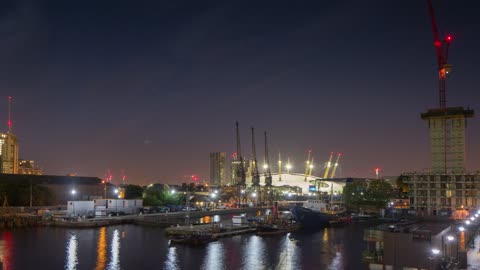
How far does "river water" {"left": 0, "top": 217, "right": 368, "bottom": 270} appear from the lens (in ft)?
83.2

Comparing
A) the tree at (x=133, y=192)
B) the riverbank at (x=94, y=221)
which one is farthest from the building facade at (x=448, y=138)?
the tree at (x=133, y=192)

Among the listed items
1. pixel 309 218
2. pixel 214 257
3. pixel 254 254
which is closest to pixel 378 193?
pixel 309 218

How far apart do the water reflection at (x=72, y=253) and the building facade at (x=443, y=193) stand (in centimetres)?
4348

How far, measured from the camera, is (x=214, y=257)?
27812 mm

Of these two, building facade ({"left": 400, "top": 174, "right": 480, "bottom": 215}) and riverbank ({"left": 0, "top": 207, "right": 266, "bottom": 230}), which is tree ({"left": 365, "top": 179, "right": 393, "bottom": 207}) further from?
riverbank ({"left": 0, "top": 207, "right": 266, "bottom": 230})

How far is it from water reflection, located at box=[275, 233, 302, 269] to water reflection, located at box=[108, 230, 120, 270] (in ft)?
29.1

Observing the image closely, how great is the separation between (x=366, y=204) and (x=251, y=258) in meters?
44.5

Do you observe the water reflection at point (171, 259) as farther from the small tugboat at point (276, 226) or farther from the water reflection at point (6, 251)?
the small tugboat at point (276, 226)

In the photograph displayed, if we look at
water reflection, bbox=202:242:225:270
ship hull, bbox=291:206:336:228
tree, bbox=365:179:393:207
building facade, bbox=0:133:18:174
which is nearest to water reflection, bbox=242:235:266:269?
water reflection, bbox=202:242:225:270

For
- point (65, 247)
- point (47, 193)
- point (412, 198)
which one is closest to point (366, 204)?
point (412, 198)

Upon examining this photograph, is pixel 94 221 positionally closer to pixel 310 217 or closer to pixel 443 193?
pixel 310 217

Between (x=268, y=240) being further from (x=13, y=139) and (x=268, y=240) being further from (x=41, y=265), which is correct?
(x=13, y=139)

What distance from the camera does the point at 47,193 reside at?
56.1m

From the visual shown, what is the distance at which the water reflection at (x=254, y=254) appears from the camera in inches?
1004
